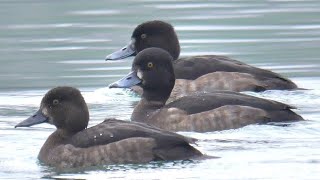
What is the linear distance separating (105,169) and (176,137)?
2.36ft

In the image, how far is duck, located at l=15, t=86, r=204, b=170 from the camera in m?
13.3

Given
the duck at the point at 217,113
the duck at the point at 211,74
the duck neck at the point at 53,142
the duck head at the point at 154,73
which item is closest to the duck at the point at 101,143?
the duck neck at the point at 53,142

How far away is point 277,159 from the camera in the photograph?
43.2ft

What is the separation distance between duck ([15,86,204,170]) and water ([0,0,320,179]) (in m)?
0.14

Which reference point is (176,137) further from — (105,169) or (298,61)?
(298,61)

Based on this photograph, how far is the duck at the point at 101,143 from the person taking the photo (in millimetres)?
13258

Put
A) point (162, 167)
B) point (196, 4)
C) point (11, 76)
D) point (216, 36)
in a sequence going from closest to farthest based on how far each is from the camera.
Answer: point (162, 167)
point (11, 76)
point (216, 36)
point (196, 4)

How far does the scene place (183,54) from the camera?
2205cm

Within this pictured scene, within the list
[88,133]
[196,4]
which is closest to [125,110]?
[88,133]

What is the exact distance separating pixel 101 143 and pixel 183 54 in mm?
8750

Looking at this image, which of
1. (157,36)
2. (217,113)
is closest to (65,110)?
(217,113)

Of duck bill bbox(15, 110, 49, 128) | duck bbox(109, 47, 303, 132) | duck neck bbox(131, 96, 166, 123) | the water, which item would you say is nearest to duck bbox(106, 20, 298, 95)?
the water

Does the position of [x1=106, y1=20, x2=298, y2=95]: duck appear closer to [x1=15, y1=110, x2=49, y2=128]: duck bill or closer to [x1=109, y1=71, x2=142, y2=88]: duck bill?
[x1=109, y1=71, x2=142, y2=88]: duck bill

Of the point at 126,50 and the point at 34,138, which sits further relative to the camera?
the point at 126,50
